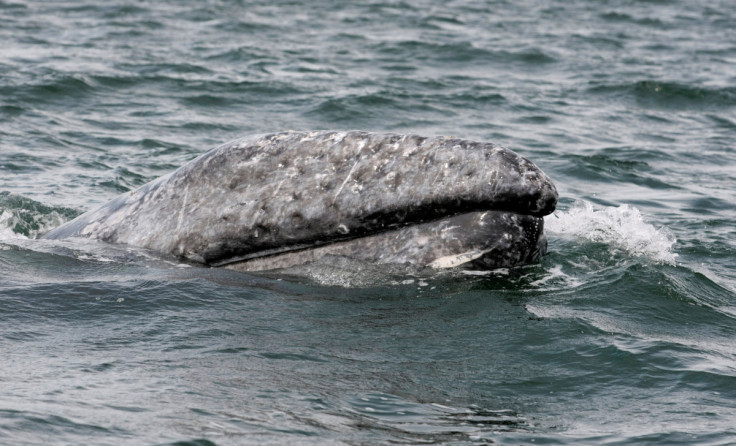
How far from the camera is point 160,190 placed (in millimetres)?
8227

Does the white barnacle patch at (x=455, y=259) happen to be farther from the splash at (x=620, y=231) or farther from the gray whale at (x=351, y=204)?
the splash at (x=620, y=231)

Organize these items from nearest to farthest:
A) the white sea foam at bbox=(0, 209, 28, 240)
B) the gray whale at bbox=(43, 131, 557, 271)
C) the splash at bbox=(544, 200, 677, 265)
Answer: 1. the gray whale at bbox=(43, 131, 557, 271)
2. the splash at bbox=(544, 200, 677, 265)
3. the white sea foam at bbox=(0, 209, 28, 240)

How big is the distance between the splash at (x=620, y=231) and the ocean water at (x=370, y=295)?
0.12 feet

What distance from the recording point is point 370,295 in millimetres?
7422

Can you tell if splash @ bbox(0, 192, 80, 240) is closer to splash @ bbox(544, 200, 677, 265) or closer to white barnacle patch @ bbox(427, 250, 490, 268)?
white barnacle patch @ bbox(427, 250, 490, 268)

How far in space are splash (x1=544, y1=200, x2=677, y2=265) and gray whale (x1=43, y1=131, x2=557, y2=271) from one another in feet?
5.71

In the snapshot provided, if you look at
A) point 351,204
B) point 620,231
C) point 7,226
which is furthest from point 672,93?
point 7,226

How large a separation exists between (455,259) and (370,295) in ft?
2.16

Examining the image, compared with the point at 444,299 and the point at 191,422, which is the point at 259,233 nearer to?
the point at 444,299

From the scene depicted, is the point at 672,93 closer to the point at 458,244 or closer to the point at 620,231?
the point at 620,231

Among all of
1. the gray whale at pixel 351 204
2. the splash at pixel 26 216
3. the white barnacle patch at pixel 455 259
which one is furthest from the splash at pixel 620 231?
the splash at pixel 26 216

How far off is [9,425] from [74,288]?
241 cm

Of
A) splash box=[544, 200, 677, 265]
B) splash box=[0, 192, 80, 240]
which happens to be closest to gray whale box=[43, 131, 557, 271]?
splash box=[544, 200, 677, 265]

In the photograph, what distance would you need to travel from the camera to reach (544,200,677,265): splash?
913 cm
